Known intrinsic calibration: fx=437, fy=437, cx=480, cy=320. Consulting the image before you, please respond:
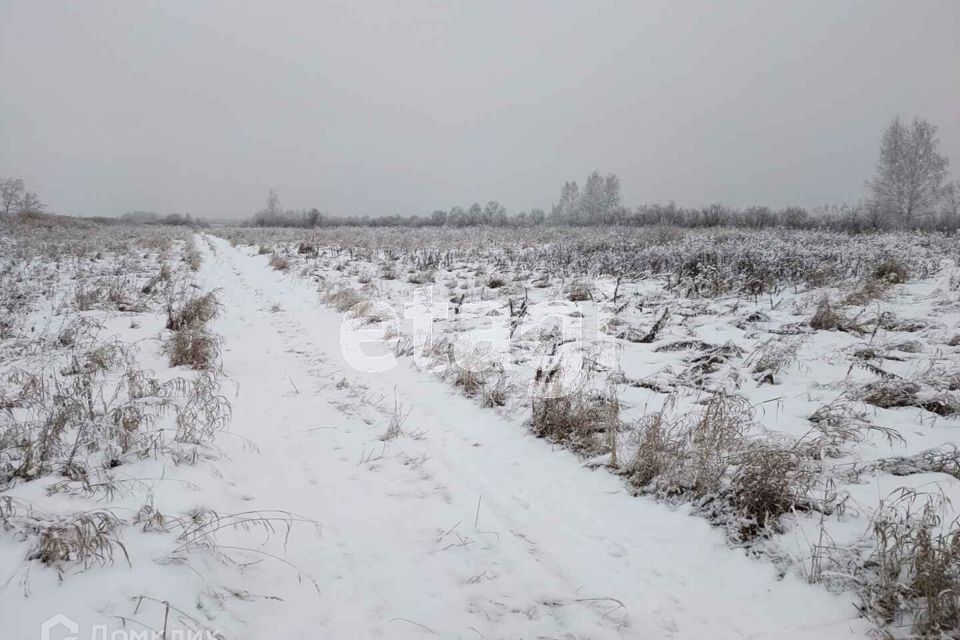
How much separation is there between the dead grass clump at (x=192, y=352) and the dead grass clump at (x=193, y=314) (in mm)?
1378

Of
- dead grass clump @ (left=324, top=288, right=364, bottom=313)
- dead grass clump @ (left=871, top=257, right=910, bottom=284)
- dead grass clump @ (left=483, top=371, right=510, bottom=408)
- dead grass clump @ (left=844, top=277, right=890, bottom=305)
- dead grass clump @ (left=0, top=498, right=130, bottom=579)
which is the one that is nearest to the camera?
dead grass clump @ (left=0, top=498, right=130, bottom=579)

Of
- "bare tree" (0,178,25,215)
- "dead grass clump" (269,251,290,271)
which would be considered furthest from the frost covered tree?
"dead grass clump" (269,251,290,271)

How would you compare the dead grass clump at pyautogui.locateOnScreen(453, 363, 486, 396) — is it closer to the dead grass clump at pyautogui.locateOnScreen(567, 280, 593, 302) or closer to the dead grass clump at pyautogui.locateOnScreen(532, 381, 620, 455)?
the dead grass clump at pyautogui.locateOnScreen(532, 381, 620, 455)

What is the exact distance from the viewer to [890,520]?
247cm

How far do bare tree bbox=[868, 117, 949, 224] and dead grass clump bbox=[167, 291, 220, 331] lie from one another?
150ft

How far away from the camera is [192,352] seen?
559cm

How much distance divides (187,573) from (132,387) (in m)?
2.86

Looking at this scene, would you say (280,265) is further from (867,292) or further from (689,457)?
(867,292)

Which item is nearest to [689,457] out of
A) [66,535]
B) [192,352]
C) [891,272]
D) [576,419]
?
[576,419]

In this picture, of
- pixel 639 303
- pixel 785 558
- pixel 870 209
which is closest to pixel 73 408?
pixel 785 558

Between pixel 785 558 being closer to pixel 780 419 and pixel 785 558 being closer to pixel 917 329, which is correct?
pixel 780 419

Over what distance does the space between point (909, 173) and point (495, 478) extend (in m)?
46.6

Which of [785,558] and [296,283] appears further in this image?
[296,283]

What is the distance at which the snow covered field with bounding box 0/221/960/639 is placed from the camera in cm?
220
